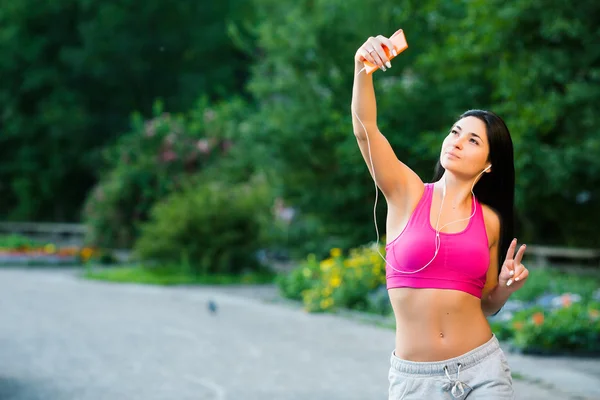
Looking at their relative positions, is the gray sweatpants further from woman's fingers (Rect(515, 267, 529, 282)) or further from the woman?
woman's fingers (Rect(515, 267, 529, 282))

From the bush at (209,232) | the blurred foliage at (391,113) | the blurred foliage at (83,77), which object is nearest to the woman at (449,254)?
the blurred foliage at (391,113)

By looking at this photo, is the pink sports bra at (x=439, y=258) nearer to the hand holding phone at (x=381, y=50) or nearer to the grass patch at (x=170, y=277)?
the hand holding phone at (x=381, y=50)

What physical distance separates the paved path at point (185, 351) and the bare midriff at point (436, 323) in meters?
4.88

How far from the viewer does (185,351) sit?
11.6 m

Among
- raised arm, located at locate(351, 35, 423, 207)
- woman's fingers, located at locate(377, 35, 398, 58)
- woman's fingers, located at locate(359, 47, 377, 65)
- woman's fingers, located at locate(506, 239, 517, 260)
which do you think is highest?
woman's fingers, located at locate(377, 35, 398, 58)

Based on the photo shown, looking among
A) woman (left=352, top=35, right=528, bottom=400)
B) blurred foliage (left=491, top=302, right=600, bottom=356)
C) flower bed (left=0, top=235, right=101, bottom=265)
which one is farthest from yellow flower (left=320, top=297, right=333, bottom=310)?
flower bed (left=0, top=235, right=101, bottom=265)

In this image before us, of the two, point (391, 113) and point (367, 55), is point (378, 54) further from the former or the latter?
point (391, 113)

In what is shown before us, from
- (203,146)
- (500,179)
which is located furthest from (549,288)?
(203,146)

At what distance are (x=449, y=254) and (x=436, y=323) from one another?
25 centimetres

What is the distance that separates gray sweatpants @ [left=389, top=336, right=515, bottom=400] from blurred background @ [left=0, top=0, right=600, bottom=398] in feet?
24.9

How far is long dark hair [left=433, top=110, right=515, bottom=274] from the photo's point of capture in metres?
3.99

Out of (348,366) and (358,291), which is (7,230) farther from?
(348,366)

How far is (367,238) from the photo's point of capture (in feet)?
63.8

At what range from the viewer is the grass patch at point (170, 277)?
21.0 m
